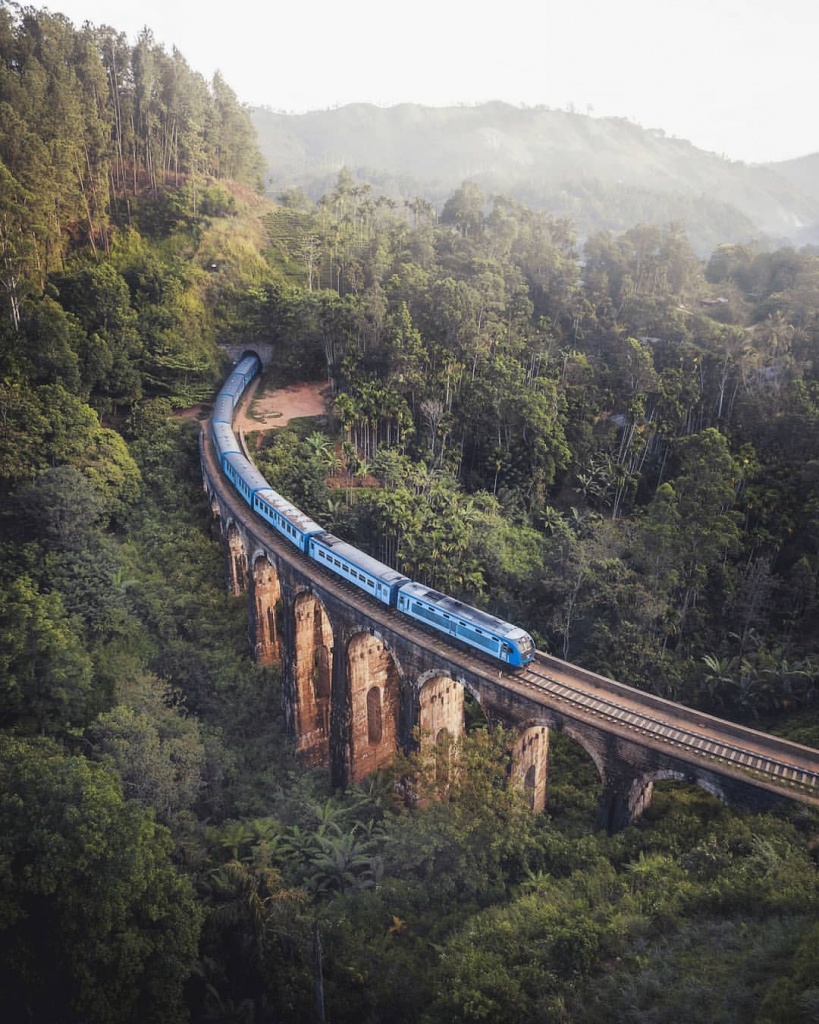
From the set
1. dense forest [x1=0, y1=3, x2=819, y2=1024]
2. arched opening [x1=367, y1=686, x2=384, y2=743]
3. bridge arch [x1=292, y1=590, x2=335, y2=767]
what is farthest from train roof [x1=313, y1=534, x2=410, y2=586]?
dense forest [x1=0, y1=3, x2=819, y2=1024]

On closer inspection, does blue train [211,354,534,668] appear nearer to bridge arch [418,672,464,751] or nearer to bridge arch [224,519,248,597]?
bridge arch [418,672,464,751]

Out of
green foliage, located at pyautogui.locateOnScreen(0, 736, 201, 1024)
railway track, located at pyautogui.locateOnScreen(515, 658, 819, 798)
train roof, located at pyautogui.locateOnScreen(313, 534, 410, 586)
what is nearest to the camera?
green foliage, located at pyautogui.locateOnScreen(0, 736, 201, 1024)

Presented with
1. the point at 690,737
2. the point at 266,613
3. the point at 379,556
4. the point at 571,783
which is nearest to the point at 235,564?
the point at 266,613

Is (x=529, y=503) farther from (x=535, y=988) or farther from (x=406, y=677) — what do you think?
(x=535, y=988)

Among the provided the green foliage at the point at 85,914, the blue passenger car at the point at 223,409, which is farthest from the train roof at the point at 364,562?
the blue passenger car at the point at 223,409

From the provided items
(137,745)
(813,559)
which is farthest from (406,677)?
(813,559)

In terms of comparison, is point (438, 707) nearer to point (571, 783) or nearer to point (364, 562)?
point (571, 783)
